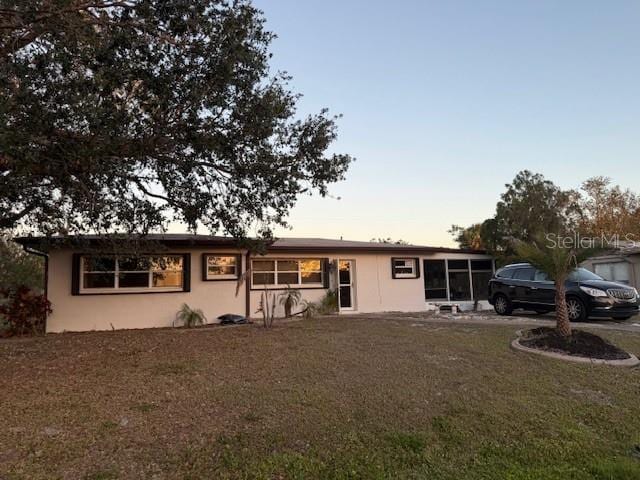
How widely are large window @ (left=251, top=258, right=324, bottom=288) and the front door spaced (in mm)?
823

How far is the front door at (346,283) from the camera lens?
1622cm

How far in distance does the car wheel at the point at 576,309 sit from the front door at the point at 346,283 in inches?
274

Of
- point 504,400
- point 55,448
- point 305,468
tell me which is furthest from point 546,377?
point 55,448

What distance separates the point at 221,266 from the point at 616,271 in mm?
17039

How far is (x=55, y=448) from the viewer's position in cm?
388

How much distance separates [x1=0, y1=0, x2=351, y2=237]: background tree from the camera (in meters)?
5.57

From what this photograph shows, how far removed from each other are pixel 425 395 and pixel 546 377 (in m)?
2.23

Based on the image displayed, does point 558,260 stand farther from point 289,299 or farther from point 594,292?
point 289,299

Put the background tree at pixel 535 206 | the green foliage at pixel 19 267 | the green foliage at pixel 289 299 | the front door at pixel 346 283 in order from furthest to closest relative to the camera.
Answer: the background tree at pixel 535 206
the green foliage at pixel 19 267
the front door at pixel 346 283
the green foliage at pixel 289 299

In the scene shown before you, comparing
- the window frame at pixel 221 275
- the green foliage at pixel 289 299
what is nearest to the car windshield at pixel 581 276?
the green foliage at pixel 289 299

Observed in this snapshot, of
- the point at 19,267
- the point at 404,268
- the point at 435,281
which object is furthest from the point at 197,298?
the point at 19,267

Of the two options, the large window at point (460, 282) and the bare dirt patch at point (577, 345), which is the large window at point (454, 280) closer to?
the large window at point (460, 282)

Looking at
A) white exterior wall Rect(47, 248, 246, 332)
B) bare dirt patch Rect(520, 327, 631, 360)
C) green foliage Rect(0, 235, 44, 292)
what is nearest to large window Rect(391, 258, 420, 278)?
white exterior wall Rect(47, 248, 246, 332)

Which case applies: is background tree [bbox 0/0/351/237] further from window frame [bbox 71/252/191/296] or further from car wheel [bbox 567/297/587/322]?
car wheel [bbox 567/297/587/322]
